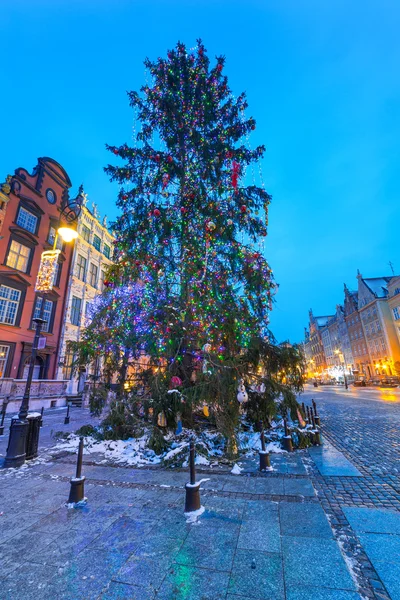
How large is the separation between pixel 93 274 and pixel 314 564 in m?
32.9

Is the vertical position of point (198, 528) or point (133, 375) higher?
point (133, 375)

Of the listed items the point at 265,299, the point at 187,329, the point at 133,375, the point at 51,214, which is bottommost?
the point at 133,375

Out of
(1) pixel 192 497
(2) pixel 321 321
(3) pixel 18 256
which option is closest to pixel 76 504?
(1) pixel 192 497

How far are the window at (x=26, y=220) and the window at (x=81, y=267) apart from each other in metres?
5.75

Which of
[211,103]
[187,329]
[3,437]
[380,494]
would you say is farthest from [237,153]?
[3,437]

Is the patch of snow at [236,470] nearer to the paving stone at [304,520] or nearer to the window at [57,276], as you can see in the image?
the paving stone at [304,520]

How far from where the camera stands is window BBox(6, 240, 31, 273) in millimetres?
22109

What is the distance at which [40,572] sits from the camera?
9.53ft

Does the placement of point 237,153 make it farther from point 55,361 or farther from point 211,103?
point 55,361

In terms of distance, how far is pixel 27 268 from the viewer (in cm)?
2342

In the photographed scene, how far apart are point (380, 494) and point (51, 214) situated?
3038 cm

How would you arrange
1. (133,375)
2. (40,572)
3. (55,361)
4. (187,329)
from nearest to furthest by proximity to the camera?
(40,572)
(187,329)
(133,375)
(55,361)

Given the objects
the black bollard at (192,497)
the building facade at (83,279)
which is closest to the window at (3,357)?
the building facade at (83,279)

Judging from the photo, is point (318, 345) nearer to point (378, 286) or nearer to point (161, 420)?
point (378, 286)
